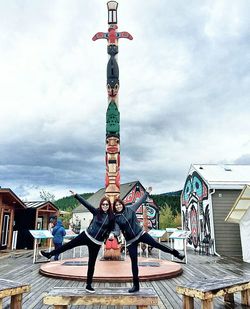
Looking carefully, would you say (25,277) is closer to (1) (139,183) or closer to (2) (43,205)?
(2) (43,205)

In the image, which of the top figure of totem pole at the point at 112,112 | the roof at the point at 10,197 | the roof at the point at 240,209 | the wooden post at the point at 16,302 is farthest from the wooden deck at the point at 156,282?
the roof at the point at 10,197

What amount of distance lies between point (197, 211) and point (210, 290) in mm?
12852

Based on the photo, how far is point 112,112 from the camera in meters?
11.6

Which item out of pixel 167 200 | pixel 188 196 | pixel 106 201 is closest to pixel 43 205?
pixel 188 196

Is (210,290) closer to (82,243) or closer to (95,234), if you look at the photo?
(95,234)

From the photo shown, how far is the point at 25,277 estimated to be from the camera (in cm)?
820

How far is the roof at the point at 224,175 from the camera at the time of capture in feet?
48.9

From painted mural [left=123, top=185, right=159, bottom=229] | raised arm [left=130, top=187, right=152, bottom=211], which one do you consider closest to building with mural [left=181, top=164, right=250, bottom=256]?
painted mural [left=123, top=185, right=159, bottom=229]

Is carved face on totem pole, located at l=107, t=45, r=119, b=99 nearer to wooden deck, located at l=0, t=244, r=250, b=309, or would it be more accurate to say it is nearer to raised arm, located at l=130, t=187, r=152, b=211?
raised arm, located at l=130, t=187, r=152, b=211

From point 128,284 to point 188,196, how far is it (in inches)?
488

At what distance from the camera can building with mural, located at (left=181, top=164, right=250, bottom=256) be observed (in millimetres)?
14375

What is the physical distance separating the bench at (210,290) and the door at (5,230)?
44.9 ft

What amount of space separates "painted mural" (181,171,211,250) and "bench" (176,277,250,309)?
9743 mm

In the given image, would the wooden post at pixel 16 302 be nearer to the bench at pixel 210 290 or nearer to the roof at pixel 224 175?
the bench at pixel 210 290
